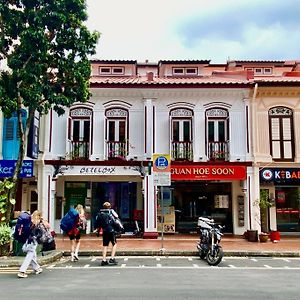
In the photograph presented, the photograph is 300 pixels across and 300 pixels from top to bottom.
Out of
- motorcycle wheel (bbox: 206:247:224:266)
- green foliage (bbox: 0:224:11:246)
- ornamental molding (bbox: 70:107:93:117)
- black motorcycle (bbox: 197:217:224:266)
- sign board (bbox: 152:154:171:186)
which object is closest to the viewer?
motorcycle wheel (bbox: 206:247:224:266)

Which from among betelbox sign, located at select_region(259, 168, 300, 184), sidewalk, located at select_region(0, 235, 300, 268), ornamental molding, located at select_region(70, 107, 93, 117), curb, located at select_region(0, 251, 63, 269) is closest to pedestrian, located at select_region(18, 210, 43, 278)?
curb, located at select_region(0, 251, 63, 269)

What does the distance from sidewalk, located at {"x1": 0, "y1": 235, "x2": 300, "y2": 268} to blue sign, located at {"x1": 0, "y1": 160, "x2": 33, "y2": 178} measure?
3.19 metres

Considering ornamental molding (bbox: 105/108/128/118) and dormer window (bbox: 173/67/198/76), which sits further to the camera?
dormer window (bbox: 173/67/198/76)

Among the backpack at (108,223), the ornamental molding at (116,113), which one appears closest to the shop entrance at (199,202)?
the ornamental molding at (116,113)

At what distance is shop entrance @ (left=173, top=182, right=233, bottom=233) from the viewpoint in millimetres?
20562

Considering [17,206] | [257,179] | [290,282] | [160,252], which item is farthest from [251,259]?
[17,206]

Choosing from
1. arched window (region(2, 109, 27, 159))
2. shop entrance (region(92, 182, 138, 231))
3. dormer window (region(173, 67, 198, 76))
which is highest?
dormer window (region(173, 67, 198, 76))

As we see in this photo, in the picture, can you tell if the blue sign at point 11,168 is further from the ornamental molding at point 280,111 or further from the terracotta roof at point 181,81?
the ornamental molding at point 280,111

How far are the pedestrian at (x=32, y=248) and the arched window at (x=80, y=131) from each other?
9.09 meters

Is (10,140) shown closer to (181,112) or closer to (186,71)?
(181,112)

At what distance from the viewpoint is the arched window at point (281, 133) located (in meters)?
19.5

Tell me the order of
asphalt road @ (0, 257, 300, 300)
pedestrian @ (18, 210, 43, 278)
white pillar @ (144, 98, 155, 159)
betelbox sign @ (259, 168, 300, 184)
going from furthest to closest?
1. betelbox sign @ (259, 168, 300, 184)
2. white pillar @ (144, 98, 155, 159)
3. pedestrian @ (18, 210, 43, 278)
4. asphalt road @ (0, 257, 300, 300)

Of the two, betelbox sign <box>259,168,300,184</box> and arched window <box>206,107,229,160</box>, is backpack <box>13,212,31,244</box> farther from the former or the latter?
betelbox sign <box>259,168,300,184</box>

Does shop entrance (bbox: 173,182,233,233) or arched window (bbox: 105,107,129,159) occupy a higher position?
arched window (bbox: 105,107,129,159)
